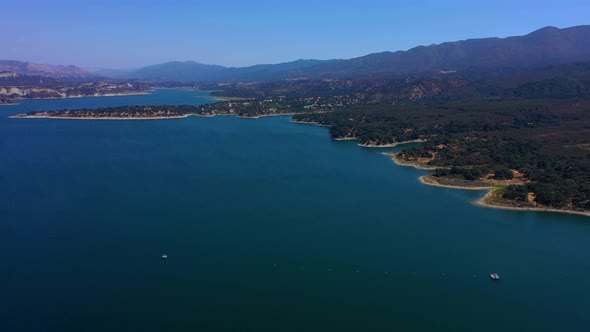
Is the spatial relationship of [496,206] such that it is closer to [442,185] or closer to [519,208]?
[519,208]

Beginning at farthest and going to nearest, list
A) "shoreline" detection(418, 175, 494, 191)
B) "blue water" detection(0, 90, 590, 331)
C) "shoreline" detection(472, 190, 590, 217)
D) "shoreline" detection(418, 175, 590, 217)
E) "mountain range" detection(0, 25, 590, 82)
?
"mountain range" detection(0, 25, 590, 82), "shoreline" detection(418, 175, 494, 191), "shoreline" detection(418, 175, 590, 217), "shoreline" detection(472, 190, 590, 217), "blue water" detection(0, 90, 590, 331)

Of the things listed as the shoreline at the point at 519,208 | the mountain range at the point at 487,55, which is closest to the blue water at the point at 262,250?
the shoreline at the point at 519,208

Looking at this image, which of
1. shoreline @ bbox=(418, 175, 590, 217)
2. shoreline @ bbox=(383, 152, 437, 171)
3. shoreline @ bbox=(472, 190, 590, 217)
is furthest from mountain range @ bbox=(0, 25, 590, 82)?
shoreline @ bbox=(472, 190, 590, 217)

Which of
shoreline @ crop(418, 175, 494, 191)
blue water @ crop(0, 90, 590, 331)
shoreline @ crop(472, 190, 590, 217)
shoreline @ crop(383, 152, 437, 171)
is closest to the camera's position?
blue water @ crop(0, 90, 590, 331)

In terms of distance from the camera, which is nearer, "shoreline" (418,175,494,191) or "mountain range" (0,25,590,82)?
"shoreline" (418,175,494,191)

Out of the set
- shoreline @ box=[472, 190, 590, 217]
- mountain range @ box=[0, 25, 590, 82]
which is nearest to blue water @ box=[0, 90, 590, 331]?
shoreline @ box=[472, 190, 590, 217]

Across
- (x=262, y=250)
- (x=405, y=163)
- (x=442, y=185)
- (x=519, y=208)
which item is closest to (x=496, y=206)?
(x=519, y=208)

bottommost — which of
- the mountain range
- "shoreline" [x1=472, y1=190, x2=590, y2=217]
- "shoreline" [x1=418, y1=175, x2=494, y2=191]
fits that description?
"shoreline" [x1=472, y1=190, x2=590, y2=217]

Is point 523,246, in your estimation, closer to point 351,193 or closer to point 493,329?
point 493,329

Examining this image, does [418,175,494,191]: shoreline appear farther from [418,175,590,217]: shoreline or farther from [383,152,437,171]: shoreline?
[383,152,437,171]: shoreline

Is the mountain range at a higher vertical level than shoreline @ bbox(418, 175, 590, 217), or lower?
higher
